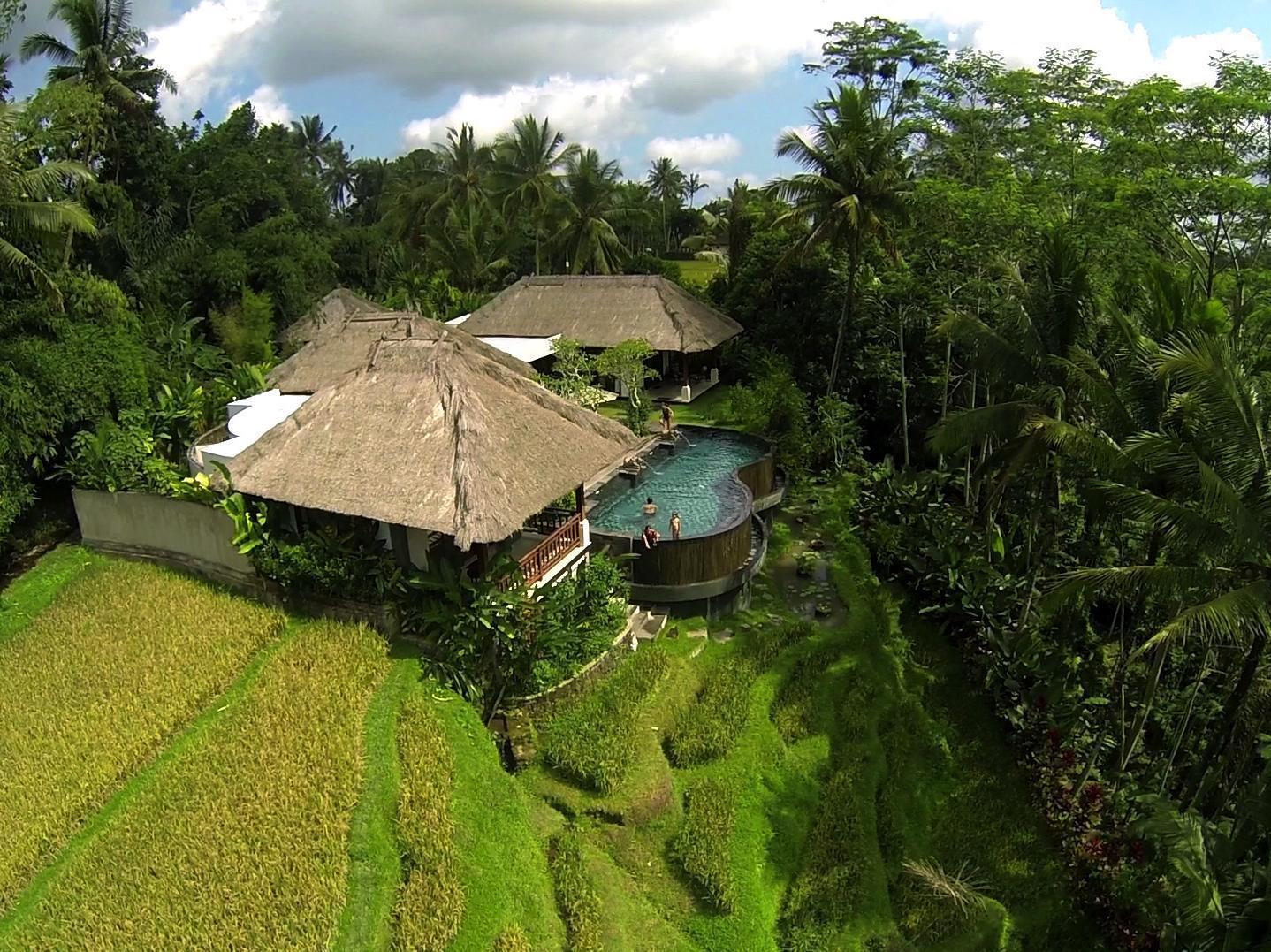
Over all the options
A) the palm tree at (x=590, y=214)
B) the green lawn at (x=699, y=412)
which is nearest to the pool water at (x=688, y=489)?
the green lawn at (x=699, y=412)

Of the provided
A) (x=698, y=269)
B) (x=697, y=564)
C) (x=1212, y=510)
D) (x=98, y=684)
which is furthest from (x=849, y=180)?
(x=698, y=269)

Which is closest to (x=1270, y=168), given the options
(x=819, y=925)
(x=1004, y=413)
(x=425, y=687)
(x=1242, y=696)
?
(x=1004, y=413)

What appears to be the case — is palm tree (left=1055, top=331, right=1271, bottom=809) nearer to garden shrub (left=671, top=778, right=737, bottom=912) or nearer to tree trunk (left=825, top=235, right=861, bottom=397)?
garden shrub (left=671, top=778, right=737, bottom=912)

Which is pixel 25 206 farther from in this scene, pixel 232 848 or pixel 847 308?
pixel 847 308

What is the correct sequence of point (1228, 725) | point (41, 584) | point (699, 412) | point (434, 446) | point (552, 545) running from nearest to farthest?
point (1228, 725) < point (434, 446) < point (552, 545) < point (41, 584) < point (699, 412)

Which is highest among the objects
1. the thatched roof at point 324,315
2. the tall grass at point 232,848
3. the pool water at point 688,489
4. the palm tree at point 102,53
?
the palm tree at point 102,53

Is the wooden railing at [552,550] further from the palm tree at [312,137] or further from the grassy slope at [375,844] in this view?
the palm tree at [312,137]
